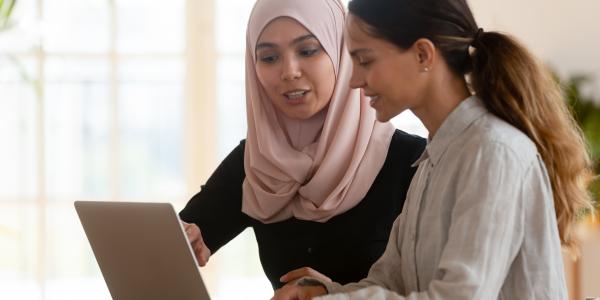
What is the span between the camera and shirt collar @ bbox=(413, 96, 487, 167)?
1369mm

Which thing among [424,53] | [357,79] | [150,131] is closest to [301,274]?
[357,79]

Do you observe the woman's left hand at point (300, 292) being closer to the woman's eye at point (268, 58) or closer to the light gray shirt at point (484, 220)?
the light gray shirt at point (484, 220)

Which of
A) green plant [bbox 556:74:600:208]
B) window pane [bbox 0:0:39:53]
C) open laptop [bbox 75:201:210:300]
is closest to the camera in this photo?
open laptop [bbox 75:201:210:300]

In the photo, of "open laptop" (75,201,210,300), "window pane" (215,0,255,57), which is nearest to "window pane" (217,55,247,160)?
"window pane" (215,0,255,57)

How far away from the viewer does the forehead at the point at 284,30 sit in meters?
1.95

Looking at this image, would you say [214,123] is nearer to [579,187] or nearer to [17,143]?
[17,143]

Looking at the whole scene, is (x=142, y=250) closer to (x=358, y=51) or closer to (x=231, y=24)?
(x=358, y=51)

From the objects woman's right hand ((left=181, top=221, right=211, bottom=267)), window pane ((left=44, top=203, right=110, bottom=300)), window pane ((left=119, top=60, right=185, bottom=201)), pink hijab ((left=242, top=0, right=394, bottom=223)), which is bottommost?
window pane ((left=44, top=203, right=110, bottom=300))

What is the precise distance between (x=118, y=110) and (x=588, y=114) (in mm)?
2610

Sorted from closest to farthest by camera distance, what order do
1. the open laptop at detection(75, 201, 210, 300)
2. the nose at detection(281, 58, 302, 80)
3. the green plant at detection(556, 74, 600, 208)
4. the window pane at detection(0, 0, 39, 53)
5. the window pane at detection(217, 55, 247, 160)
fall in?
the open laptop at detection(75, 201, 210, 300), the nose at detection(281, 58, 302, 80), the green plant at detection(556, 74, 600, 208), the window pane at detection(0, 0, 39, 53), the window pane at detection(217, 55, 247, 160)

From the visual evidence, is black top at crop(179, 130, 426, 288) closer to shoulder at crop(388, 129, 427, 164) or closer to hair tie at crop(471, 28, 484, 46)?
shoulder at crop(388, 129, 427, 164)

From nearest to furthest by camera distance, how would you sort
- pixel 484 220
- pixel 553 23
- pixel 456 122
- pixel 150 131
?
pixel 484 220 → pixel 456 122 → pixel 553 23 → pixel 150 131

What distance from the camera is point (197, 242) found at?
79.0 inches

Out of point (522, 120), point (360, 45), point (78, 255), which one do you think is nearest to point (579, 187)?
point (522, 120)
